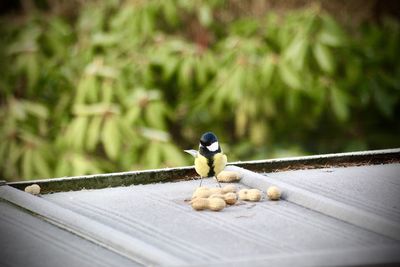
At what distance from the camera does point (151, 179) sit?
1.64m

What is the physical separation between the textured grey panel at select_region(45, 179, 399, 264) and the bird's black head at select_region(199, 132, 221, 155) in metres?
0.09

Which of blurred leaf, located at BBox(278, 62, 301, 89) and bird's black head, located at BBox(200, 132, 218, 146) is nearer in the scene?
bird's black head, located at BBox(200, 132, 218, 146)

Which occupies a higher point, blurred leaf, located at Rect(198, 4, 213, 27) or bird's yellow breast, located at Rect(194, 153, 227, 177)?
blurred leaf, located at Rect(198, 4, 213, 27)

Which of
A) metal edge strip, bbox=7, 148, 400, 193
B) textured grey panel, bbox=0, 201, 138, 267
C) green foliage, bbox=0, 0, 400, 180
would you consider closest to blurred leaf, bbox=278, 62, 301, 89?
green foliage, bbox=0, 0, 400, 180

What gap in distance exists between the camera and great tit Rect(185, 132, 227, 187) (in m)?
1.52

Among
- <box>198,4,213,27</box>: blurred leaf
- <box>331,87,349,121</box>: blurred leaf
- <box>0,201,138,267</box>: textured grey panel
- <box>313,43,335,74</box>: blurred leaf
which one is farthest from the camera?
<box>198,4,213,27</box>: blurred leaf

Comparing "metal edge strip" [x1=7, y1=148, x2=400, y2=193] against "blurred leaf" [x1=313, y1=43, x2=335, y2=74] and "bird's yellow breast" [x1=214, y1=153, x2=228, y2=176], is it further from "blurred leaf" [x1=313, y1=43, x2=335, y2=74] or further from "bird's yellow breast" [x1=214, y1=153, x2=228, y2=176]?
"blurred leaf" [x1=313, y1=43, x2=335, y2=74]

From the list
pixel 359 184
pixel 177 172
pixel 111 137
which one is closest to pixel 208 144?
pixel 177 172

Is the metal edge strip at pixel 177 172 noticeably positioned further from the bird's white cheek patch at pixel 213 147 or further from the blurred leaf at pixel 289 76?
the blurred leaf at pixel 289 76

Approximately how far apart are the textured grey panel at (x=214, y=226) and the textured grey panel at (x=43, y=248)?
0.08 m

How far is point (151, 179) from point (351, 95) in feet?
6.83

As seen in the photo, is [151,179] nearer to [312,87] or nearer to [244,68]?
[244,68]

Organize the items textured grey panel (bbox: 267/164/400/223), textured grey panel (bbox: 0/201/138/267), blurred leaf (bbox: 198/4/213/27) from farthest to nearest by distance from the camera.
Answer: blurred leaf (bbox: 198/4/213/27), textured grey panel (bbox: 267/164/400/223), textured grey panel (bbox: 0/201/138/267)

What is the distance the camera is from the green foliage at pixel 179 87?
3.06m
